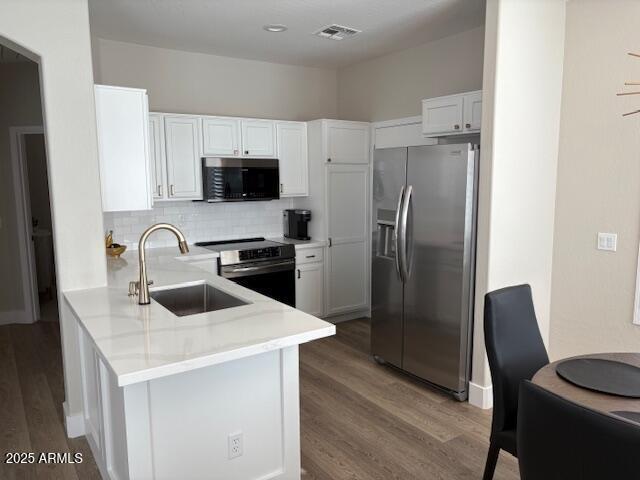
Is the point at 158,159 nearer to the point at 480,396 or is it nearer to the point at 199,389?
the point at 199,389

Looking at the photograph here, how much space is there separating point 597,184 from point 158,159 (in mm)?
3482

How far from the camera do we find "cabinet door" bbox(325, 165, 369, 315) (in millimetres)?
5078

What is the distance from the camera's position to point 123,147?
3.29 metres

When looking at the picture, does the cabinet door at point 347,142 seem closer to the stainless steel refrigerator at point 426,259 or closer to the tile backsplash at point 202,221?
the tile backsplash at point 202,221

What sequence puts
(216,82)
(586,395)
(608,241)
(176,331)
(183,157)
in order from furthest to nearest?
(216,82) < (183,157) < (608,241) < (176,331) < (586,395)

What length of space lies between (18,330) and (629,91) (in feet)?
19.4

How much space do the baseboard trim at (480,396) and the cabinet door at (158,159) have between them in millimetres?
3017

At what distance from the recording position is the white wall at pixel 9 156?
17.0ft

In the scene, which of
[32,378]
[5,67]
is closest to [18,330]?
[32,378]

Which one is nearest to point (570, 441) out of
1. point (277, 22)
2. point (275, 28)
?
point (277, 22)

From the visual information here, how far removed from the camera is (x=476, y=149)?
322 centimetres

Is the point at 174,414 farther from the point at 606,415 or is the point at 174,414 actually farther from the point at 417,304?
the point at 417,304

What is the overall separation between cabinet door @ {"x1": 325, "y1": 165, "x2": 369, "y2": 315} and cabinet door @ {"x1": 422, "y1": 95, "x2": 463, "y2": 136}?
1304 mm

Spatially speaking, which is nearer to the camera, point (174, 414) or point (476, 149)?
point (174, 414)
